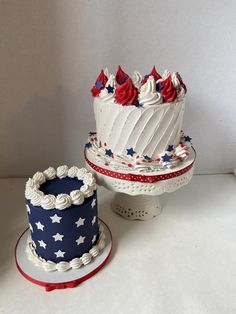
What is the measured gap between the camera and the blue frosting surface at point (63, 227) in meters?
1.00

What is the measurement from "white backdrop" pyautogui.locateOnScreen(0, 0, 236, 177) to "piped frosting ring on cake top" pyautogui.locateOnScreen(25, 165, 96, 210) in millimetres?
438

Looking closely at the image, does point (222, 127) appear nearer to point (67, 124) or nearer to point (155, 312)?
point (67, 124)

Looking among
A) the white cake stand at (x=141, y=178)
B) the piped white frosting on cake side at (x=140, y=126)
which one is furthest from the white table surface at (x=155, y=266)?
the piped white frosting on cake side at (x=140, y=126)

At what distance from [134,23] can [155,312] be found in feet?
3.55

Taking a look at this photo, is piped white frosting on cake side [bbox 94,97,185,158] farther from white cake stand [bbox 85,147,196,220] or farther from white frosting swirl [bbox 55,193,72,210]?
white frosting swirl [bbox 55,193,72,210]

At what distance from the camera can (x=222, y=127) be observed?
1.61 metres

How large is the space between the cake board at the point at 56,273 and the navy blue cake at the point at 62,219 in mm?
16

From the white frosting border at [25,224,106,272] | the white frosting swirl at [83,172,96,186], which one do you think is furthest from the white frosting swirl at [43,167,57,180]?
the white frosting border at [25,224,106,272]

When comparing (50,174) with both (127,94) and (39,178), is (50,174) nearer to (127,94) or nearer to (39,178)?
(39,178)

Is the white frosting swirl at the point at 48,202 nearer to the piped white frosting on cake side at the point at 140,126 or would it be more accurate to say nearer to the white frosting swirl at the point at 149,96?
the piped white frosting on cake side at the point at 140,126

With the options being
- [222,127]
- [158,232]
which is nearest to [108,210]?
[158,232]

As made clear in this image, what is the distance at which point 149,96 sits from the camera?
104cm

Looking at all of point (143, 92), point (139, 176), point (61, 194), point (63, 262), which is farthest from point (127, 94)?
point (63, 262)

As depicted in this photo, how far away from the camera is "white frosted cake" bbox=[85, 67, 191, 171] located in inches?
41.5
